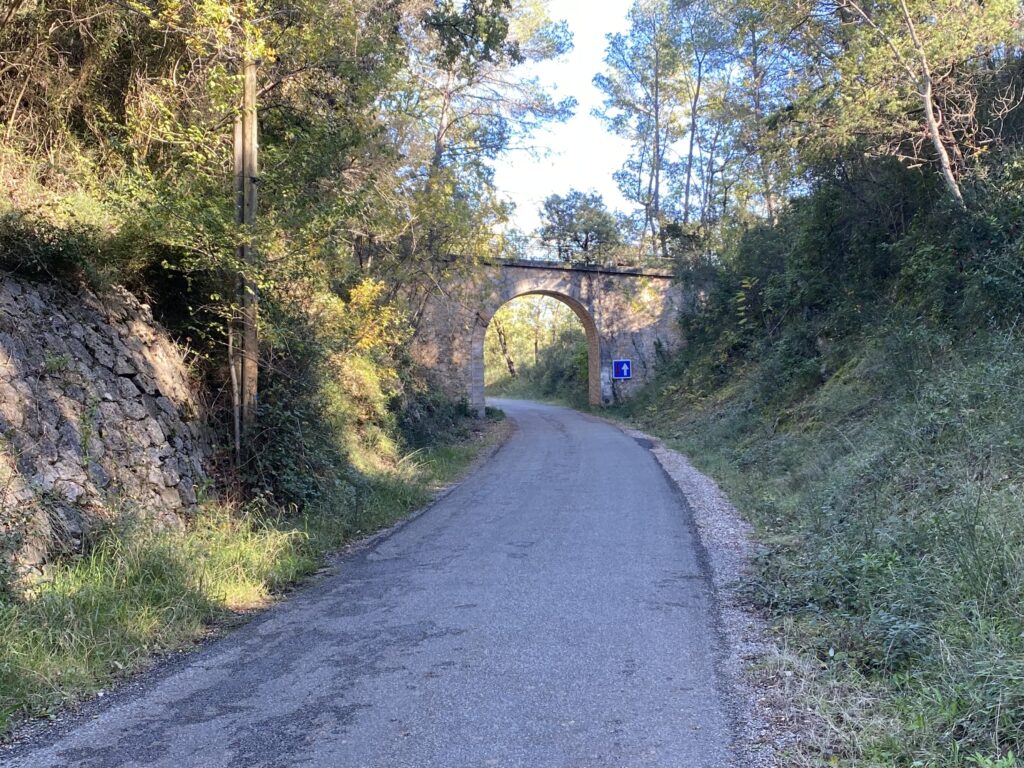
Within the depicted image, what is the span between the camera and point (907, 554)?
15.9 ft

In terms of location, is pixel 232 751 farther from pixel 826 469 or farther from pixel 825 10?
pixel 825 10

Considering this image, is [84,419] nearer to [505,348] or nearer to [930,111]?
[930,111]

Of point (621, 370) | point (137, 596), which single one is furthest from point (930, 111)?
point (621, 370)

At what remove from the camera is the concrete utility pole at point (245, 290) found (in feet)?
25.3

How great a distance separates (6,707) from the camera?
3523mm

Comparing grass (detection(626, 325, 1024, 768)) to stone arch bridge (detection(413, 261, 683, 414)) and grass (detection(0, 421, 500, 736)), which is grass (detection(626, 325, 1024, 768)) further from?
stone arch bridge (detection(413, 261, 683, 414))

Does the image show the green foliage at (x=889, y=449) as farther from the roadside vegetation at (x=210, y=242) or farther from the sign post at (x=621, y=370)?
the sign post at (x=621, y=370)

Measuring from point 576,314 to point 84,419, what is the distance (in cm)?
2353

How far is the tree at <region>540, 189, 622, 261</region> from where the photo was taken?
92.1 feet

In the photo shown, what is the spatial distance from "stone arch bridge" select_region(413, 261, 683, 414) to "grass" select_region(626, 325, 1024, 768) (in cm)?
1381

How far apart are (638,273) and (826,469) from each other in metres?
19.3

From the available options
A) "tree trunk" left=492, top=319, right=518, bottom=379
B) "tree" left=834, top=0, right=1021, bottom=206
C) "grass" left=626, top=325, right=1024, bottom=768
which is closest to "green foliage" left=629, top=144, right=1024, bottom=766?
"grass" left=626, top=325, right=1024, bottom=768

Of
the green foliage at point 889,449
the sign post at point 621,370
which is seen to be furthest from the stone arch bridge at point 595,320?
the green foliage at point 889,449

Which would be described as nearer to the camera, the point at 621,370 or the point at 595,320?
the point at 595,320
